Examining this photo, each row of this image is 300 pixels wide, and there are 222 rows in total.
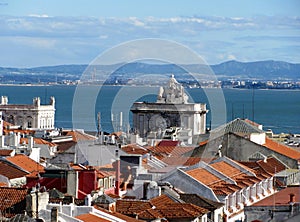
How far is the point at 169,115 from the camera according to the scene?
66.1 meters

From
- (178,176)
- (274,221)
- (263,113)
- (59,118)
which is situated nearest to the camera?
(274,221)

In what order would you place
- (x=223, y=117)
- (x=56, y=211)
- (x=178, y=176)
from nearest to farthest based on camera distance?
(x=56, y=211)
(x=178, y=176)
(x=223, y=117)

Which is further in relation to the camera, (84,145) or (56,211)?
(84,145)

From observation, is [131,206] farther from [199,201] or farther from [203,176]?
[203,176]

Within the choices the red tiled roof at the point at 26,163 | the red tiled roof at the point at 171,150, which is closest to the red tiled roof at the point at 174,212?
the red tiled roof at the point at 26,163

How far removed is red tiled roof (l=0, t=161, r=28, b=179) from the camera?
3152cm

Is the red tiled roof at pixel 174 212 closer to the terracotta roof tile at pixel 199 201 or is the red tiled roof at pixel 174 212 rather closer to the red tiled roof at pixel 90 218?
the terracotta roof tile at pixel 199 201

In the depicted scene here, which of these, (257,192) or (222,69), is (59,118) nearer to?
(222,69)

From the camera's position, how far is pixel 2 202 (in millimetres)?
21625

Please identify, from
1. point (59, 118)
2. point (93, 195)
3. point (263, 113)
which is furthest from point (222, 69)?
point (93, 195)

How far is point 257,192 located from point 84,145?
8496mm

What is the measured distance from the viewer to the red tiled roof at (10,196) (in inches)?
838

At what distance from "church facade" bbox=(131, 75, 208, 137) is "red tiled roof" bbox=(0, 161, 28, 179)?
96.6 feet

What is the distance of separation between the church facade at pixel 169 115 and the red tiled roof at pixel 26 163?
27.2 m
